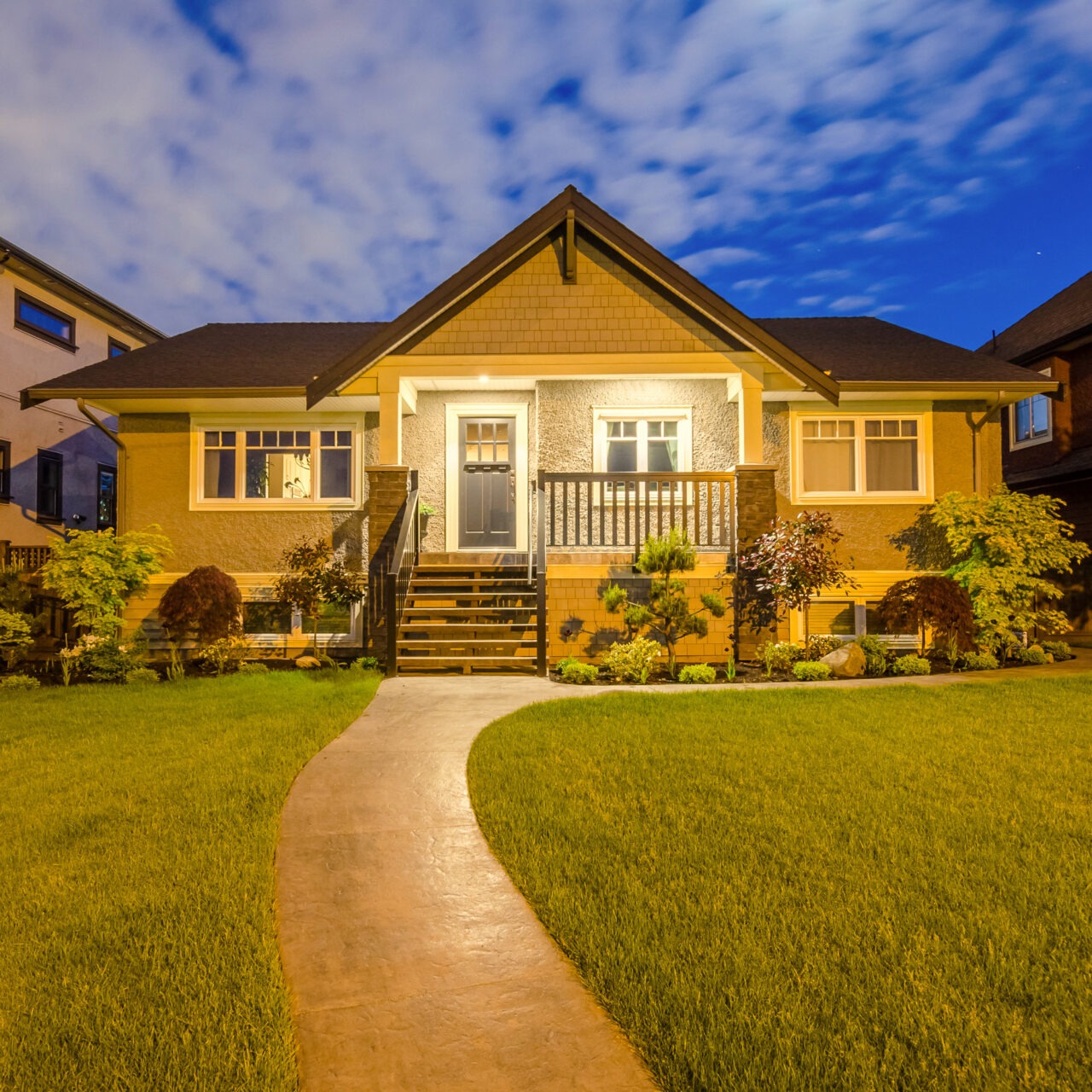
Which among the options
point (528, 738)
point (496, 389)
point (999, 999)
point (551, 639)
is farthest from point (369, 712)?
point (496, 389)

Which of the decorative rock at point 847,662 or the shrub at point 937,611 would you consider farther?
the shrub at point 937,611

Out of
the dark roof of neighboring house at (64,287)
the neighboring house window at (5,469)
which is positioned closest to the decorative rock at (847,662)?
the neighboring house window at (5,469)

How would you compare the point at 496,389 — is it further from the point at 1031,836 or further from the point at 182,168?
the point at 182,168

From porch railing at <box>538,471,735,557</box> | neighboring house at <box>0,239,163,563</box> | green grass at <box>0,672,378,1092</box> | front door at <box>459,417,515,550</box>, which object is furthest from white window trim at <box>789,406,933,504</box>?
neighboring house at <box>0,239,163,563</box>

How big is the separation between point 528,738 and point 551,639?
418 centimetres

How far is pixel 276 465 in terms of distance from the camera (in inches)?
498

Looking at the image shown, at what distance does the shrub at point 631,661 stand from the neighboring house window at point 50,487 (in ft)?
50.6

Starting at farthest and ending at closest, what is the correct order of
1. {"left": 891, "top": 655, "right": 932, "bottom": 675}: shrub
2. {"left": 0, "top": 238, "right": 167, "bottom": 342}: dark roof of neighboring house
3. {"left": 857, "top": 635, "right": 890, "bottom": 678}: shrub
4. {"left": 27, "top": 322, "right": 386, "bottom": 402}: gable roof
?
{"left": 0, "top": 238, "right": 167, "bottom": 342}: dark roof of neighboring house → {"left": 27, "top": 322, "right": 386, "bottom": 402}: gable roof → {"left": 857, "top": 635, "right": 890, "bottom": 678}: shrub → {"left": 891, "top": 655, "right": 932, "bottom": 675}: shrub

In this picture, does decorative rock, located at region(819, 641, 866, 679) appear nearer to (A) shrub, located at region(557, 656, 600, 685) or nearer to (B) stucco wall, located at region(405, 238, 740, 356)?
(A) shrub, located at region(557, 656, 600, 685)

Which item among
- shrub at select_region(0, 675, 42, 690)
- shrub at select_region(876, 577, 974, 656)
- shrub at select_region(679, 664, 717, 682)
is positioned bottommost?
shrub at select_region(0, 675, 42, 690)

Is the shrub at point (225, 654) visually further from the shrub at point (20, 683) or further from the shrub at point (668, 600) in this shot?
the shrub at point (668, 600)

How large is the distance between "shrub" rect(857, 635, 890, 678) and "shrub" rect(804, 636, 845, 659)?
0.39 metres

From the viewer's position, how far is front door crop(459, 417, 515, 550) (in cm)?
1184

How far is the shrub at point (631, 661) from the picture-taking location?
8.36m
